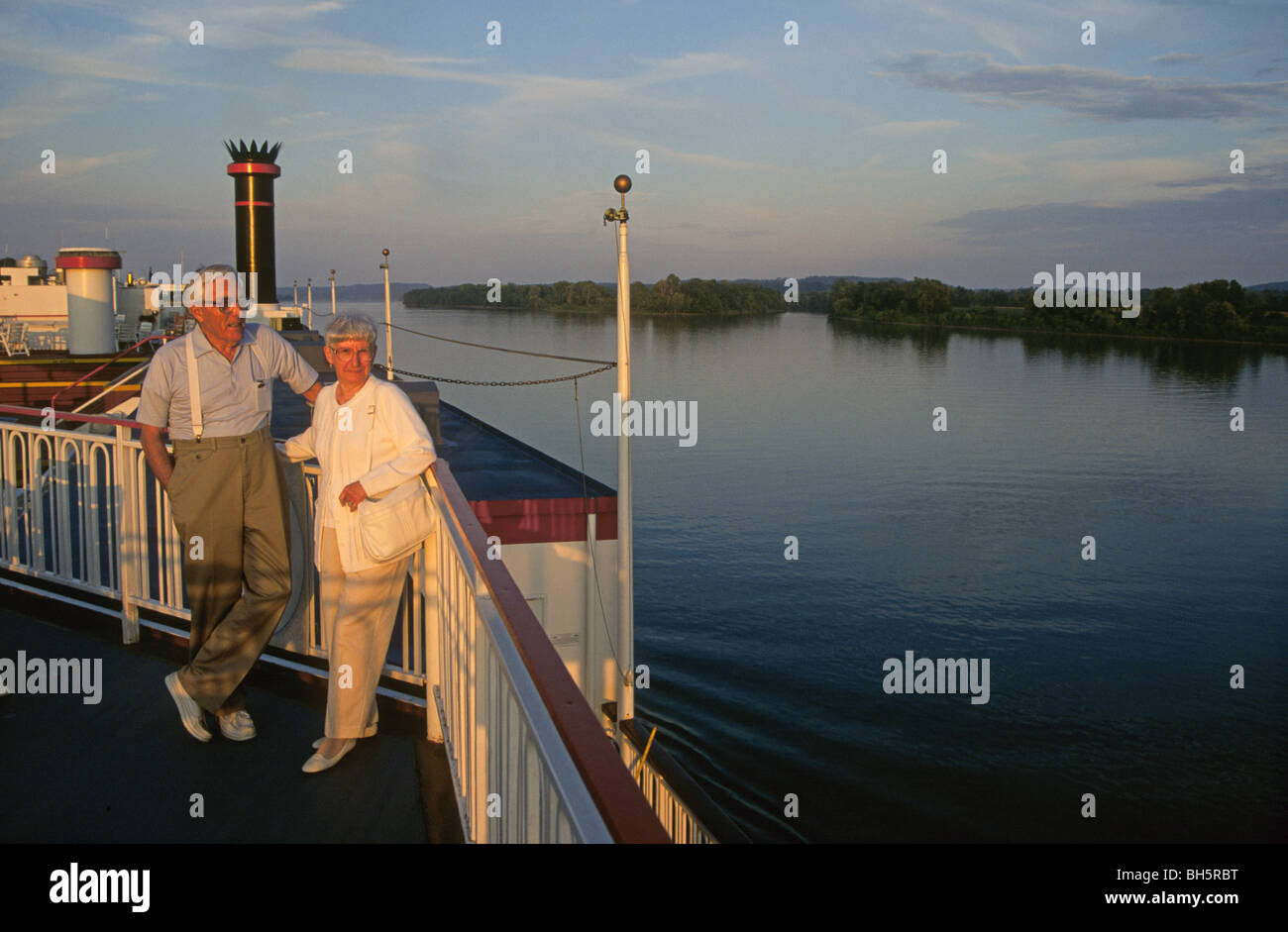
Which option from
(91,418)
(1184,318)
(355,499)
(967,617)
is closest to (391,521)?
(355,499)

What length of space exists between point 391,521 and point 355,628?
48 cm

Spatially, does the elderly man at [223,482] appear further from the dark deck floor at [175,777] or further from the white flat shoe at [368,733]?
the white flat shoe at [368,733]

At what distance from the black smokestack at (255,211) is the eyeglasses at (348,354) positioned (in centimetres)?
2735

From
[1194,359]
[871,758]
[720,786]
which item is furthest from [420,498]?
[1194,359]

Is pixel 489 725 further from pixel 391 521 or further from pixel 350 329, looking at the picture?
pixel 350 329

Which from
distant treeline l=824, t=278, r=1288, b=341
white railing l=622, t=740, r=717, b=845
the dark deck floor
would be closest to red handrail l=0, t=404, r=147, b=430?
the dark deck floor

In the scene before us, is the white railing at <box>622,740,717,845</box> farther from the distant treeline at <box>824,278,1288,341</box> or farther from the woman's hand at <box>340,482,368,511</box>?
the distant treeline at <box>824,278,1288,341</box>

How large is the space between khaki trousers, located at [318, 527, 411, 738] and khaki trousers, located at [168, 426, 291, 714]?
0.40 metres

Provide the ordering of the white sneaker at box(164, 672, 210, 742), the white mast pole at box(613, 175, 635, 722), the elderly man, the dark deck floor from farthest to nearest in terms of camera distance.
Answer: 1. the white mast pole at box(613, 175, 635, 722)
2. the white sneaker at box(164, 672, 210, 742)
3. the elderly man
4. the dark deck floor

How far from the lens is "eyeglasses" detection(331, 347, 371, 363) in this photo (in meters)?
4.01

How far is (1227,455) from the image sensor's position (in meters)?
46.8

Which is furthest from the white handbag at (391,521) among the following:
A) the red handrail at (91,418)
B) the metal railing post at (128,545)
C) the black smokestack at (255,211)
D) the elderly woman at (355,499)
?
the black smokestack at (255,211)

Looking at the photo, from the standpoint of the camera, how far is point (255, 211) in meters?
30.0
